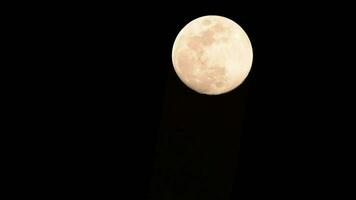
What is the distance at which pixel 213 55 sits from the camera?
175 cm

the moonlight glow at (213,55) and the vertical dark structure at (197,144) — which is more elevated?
the moonlight glow at (213,55)

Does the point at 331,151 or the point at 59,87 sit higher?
the point at 59,87

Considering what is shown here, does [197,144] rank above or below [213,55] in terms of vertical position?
below

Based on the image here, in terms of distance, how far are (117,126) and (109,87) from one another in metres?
0.22

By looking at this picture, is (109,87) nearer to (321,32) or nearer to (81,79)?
(81,79)

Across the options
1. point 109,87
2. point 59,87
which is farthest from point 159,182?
point 59,87

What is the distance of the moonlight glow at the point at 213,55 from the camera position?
5.75ft

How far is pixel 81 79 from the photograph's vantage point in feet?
6.93

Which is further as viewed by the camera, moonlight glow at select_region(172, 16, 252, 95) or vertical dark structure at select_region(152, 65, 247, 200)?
vertical dark structure at select_region(152, 65, 247, 200)

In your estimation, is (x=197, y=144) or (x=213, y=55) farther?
(x=197, y=144)

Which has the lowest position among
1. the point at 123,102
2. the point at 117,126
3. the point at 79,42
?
the point at 117,126

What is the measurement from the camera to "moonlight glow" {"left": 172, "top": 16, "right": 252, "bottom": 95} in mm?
1753

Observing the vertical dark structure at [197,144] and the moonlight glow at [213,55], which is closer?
the moonlight glow at [213,55]

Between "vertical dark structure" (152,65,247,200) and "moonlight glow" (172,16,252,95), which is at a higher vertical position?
"moonlight glow" (172,16,252,95)
